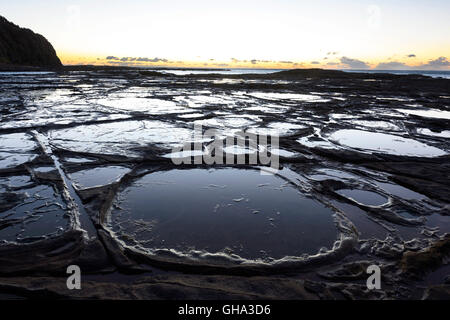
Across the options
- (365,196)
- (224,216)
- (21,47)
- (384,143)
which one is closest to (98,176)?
(224,216)

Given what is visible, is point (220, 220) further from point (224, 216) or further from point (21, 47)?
point (21, 47)

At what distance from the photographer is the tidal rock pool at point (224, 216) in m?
2.42

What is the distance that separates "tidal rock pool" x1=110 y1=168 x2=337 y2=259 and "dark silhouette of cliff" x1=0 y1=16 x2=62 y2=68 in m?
82.5

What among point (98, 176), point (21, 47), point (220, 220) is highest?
point (21, 47)

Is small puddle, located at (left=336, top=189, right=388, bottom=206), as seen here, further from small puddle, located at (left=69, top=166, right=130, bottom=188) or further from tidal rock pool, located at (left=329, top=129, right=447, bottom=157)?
small puddle, located at (left=69, top=166, right=130, bottom=188)

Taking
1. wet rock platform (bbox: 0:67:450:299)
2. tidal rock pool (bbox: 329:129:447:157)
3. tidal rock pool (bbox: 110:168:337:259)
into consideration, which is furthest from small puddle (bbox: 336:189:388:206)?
tidal rock pool (bbox: 329:129:447:157)

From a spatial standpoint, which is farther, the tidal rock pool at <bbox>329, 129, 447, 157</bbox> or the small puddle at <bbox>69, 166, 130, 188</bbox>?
the tidal rock pool at <bbox>329, 129, 447, 157</bbox>

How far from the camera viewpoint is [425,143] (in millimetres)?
6035

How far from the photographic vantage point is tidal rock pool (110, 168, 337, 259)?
7.93ft

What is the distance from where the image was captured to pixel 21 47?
72188mm

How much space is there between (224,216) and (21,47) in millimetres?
93542

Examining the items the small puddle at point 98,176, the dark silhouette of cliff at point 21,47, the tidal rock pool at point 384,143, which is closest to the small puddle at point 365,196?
the tidal rock pool at point 384,143
